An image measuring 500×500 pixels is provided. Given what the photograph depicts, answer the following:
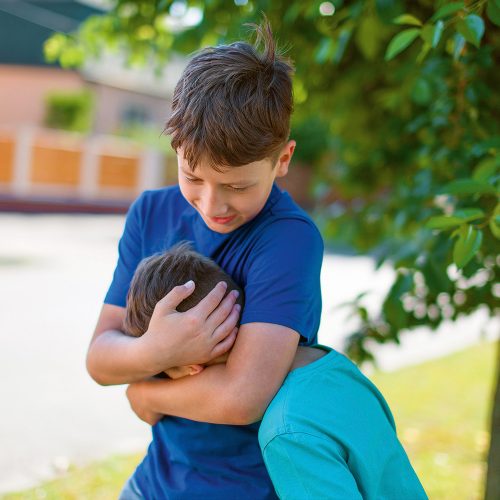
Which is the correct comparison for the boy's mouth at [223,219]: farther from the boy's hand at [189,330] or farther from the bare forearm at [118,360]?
the bare forearm at [118,360]

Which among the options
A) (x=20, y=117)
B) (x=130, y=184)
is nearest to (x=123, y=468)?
(x=130, y=184)

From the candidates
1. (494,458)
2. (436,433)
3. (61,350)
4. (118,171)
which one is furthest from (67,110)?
(494,458)

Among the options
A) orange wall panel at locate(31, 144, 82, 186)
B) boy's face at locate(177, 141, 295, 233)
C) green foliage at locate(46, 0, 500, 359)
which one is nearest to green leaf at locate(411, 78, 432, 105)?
green foliage at locate(46, 0, 500, 359)

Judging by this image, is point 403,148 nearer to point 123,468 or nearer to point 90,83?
point 123,468

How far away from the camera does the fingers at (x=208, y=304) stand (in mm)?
1693

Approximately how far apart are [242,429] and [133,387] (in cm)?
29

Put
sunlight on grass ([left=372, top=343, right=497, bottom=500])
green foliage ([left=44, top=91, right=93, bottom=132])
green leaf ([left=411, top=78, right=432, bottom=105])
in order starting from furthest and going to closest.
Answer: green foliage ([left=44, top=91, right=93, bottom=132]) → sunlight on grass ([left=372, top=343, right=497, bottom=500]) → green leaf ([left=411, top=78, right=432, bottom=105])

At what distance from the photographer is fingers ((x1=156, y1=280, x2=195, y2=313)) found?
1708 mm

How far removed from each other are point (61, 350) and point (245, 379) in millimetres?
6087

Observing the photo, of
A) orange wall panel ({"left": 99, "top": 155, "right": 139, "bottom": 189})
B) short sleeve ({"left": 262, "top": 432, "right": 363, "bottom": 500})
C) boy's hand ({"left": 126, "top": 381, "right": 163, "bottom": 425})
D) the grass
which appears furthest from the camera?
orange wall panel ({"left": 99, "top": 155, "right": 139, "bottom": 189})

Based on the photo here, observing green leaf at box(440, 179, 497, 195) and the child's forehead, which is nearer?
the child's forehead

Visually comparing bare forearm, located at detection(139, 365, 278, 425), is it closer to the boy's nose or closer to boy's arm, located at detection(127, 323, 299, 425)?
boy's arm, located at detection(127, 323, 299, 425)

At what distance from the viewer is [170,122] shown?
172cm

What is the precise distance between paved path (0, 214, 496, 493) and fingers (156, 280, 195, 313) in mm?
1503
